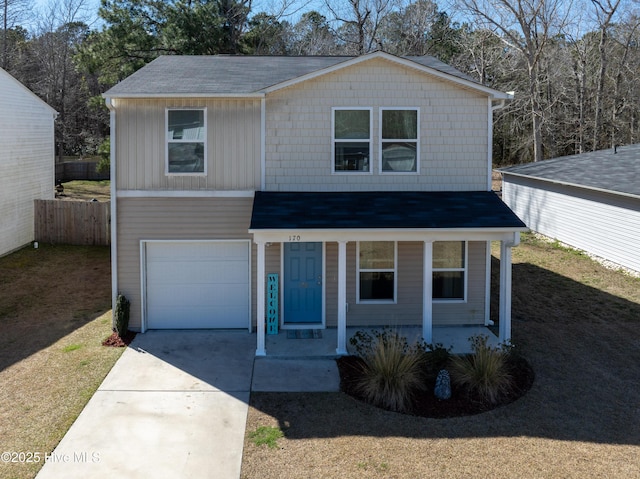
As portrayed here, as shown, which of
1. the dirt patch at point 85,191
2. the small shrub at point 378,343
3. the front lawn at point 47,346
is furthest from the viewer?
the dirt patch at point 85,191

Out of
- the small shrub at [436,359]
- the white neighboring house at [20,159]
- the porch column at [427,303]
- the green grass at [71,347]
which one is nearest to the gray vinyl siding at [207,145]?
the green grass at [71,347]

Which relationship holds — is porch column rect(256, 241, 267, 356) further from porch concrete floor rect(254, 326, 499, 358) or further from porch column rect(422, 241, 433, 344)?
porch column rect(422, 241, 433, 344)

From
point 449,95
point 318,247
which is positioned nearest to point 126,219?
point 318,247

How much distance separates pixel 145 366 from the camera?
1077 centimetres

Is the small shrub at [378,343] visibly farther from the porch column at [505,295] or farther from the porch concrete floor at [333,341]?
the porch column at [505,295]

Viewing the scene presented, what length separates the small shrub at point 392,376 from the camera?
9.28 m

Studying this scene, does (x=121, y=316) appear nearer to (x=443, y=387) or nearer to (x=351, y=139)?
(x=351, y=139)

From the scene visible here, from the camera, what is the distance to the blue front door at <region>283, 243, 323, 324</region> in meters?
12.8

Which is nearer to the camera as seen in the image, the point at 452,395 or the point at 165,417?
the point at 165,417

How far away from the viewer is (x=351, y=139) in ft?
41.3

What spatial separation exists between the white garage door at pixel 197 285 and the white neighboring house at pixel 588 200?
11373mm

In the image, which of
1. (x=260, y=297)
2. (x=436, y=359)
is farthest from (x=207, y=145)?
(x=436, y=359)

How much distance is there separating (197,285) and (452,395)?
5951 mm

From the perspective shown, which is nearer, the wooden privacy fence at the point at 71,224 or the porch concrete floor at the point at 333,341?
the porch concrete floor at the point at 333,341
